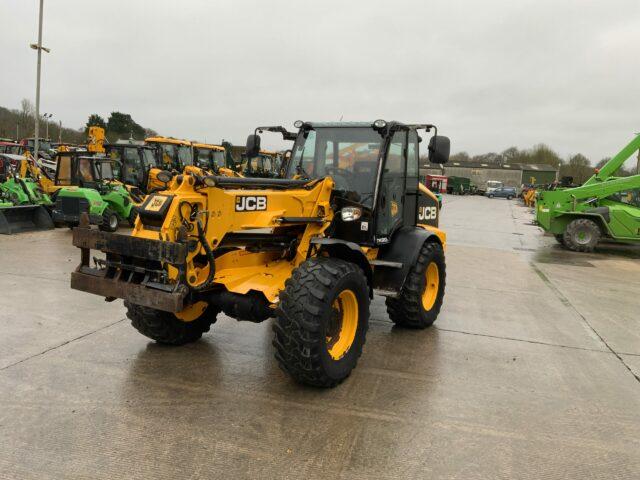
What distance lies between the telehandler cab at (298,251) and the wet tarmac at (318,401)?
36 cm

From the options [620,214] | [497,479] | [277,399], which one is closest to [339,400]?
[277,399]

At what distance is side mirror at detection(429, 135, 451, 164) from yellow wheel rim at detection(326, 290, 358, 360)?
1835 millimetres

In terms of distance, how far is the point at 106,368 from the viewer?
4336mm

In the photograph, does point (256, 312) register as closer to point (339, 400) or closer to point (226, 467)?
point (339, 400)

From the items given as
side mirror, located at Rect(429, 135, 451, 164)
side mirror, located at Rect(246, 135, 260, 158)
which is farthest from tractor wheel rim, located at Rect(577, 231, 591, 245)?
side mirror, located at Rect(246, 135, 260, 158)

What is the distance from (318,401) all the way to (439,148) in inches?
110

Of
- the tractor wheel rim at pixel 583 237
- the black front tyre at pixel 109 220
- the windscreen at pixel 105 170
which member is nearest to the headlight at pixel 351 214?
the black front tyre at pixel 109 220

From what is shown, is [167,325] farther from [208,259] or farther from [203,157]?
[203,157]

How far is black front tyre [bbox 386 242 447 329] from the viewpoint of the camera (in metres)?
5.48

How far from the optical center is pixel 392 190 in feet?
17.6

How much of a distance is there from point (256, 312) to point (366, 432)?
125cm

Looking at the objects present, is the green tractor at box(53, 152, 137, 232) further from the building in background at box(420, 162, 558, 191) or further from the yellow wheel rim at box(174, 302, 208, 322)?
the building in background at box(420, 162, 558, 191)

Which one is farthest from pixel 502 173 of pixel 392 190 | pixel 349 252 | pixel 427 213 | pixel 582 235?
pixel 349 252

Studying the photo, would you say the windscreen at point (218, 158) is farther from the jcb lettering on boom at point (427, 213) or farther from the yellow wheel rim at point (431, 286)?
the yellow wheel rim at point (431, 286)
